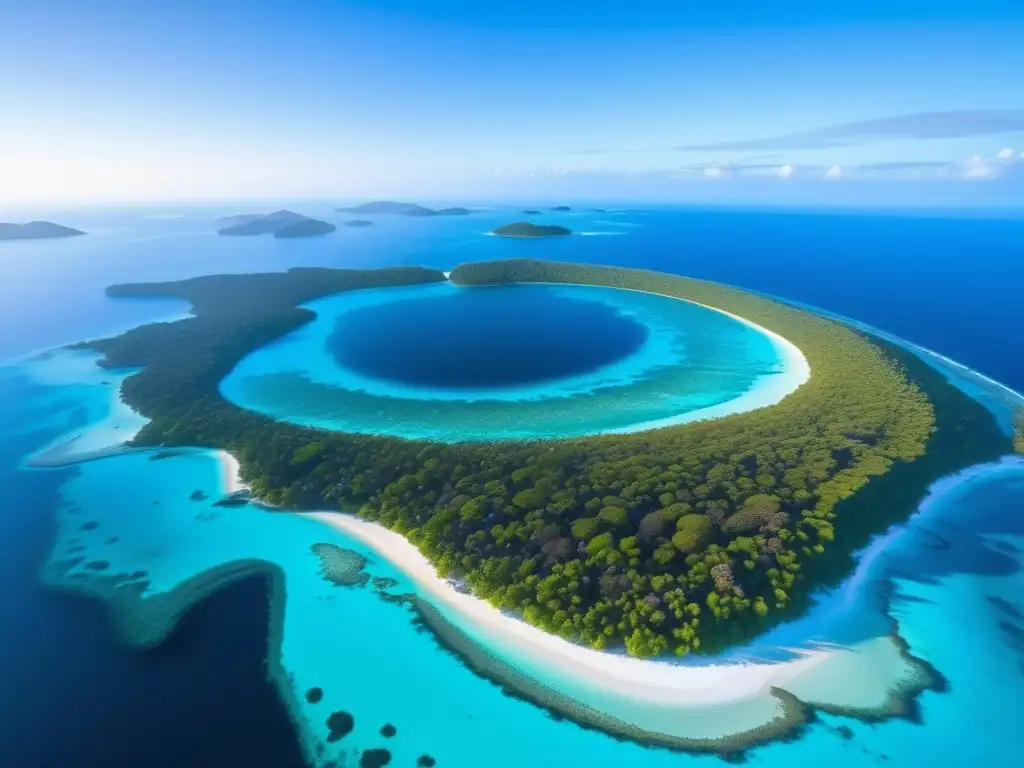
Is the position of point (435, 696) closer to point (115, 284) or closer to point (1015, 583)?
point (1015, 583)

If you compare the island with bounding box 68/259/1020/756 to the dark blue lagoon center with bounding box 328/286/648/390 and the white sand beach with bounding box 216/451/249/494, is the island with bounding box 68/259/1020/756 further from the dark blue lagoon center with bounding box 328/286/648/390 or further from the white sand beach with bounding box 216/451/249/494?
the dark blue lagoon center with bounding box 328/286/648/390

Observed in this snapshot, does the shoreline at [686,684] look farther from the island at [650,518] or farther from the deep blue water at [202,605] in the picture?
the deep blue water at [202,605]

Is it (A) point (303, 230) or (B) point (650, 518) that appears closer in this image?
(B) point (650, 518)

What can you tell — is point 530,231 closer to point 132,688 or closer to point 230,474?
point 230,474

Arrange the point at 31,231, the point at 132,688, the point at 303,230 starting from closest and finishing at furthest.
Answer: the point at 132,688 → the point at 31,231 → the point at 303,230

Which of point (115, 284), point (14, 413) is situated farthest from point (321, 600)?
point (115, 284)

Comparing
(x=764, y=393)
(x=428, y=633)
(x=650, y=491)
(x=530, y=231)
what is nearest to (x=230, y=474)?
(x=428, y=633)
